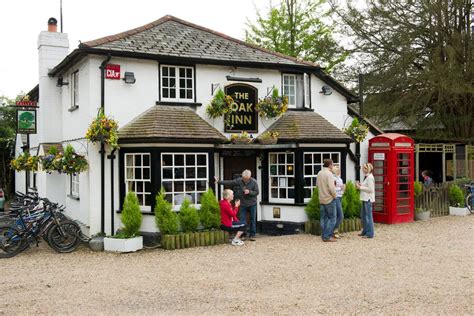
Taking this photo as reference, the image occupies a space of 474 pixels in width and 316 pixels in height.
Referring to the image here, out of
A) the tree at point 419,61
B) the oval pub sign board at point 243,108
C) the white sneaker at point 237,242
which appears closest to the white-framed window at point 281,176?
the oval pub sign board at point 243,108

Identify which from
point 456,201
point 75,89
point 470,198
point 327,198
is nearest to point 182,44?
point 75,89

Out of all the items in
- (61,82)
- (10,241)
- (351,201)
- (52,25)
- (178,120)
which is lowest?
(10,241)

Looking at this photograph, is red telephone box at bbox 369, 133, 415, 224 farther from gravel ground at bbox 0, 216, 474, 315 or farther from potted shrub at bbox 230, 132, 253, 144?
potted shrub at bbox 230, 132, 253, 144

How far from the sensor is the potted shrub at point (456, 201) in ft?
54.4

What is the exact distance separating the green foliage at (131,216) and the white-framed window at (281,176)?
4257 millimetres

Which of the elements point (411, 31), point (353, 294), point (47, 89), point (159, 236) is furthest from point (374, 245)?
point (411, 31)

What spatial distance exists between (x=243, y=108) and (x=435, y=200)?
7.61m

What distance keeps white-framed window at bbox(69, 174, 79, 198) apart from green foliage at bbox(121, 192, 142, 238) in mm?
2926

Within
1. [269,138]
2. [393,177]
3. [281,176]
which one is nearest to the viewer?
[269,138]

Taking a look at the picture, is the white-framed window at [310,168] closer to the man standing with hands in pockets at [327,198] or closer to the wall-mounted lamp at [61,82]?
the man standing with hands in pockets at [327,198]

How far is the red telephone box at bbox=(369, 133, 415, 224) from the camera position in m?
14.5

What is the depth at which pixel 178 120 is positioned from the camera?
1235 cm

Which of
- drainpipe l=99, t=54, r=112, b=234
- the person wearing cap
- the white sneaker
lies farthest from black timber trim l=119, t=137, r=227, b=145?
the person wearing cap

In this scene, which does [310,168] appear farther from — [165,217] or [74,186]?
[74,186]
